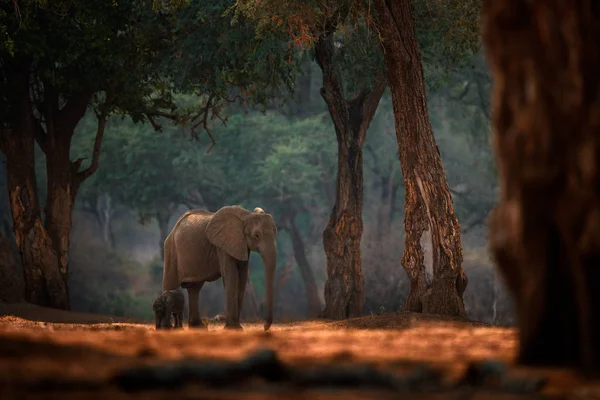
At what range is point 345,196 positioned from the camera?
77.7 ft

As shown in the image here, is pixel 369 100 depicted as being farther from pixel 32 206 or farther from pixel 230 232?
pixel 230 232

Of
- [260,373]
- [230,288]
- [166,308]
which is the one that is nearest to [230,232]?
[230,288]

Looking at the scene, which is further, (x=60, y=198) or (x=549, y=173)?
(x=60, y=198)

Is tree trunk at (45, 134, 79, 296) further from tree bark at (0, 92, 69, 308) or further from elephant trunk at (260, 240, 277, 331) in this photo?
elephant trunk at (260, 240, 277, 331)

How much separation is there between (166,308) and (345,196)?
8884 mm

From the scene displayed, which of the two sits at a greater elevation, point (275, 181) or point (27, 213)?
point (275, 181)

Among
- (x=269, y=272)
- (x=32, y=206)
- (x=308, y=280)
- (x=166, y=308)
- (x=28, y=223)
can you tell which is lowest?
(x=166, y=308)

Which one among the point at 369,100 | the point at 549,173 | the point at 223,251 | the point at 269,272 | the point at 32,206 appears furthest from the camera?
the point at 369,100

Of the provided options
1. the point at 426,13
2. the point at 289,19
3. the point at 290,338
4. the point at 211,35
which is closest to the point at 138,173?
the point at 211,35

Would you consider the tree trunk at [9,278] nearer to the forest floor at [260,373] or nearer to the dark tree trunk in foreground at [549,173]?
the forest floor at [260,373]

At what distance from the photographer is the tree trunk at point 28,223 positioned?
2209 centimetres

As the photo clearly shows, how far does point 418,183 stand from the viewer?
51.4 ft

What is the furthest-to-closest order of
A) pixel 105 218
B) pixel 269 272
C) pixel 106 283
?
pixel 105 218 < pixel 106 283 < pixel 269 272

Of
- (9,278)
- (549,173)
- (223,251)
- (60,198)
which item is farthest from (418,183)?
(60,198)
